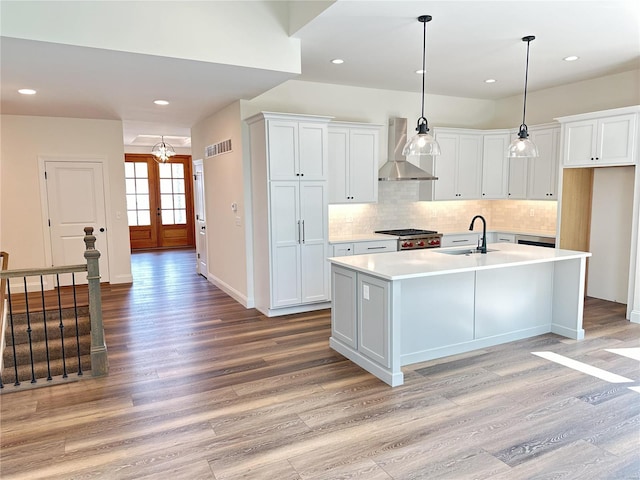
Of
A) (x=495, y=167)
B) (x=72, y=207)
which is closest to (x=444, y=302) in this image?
(x=495, y=167)

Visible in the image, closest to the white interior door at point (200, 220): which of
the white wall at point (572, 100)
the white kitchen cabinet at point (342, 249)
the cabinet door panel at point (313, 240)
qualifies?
the cabinet door panel at point (313, 240)

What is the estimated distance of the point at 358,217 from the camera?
649 centimetres

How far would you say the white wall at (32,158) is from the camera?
6.39 meters

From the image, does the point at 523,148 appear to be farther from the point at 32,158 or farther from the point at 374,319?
the point at 32,158

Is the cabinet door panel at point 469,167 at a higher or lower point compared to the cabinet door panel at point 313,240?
higher

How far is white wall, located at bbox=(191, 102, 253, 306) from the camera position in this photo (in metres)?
5.80

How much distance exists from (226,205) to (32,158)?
3.02 meters

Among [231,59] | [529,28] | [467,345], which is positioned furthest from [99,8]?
[467,345]

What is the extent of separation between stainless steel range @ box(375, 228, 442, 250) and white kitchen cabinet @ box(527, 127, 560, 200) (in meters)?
1.60

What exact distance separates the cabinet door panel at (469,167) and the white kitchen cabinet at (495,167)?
85 mm

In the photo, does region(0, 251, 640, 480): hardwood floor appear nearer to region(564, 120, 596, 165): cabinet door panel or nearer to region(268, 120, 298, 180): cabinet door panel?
region(268, 120, 298, 180): cabinet door panel

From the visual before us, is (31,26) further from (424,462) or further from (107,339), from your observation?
(424,462)

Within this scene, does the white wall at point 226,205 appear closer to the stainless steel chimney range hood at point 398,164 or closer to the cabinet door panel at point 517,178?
the stainless steel chimney range hood at point 398,164

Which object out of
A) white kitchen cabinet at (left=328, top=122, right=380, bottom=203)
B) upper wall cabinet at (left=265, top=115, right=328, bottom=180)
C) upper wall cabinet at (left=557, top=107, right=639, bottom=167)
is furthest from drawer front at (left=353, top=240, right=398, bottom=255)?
upper wall cabinet at (left=557, top=107, right=639, bottom=167)
